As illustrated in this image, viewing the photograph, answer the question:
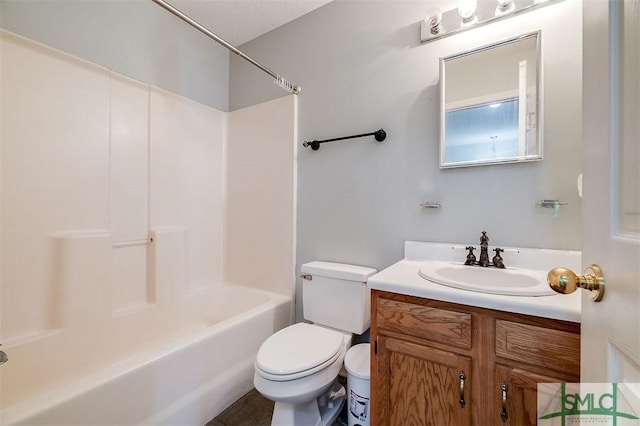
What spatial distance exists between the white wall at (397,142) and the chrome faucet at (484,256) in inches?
2.8

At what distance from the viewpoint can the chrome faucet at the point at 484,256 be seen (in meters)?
1.18

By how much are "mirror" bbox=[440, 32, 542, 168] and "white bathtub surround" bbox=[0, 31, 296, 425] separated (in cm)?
103

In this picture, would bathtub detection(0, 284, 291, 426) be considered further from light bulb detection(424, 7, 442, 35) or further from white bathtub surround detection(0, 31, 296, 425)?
light bulb detection(424, 7, 442, 35)

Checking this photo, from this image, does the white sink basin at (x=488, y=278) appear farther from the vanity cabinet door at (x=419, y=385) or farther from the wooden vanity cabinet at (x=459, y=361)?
the vanity cabinet door at (x=419, y=385)

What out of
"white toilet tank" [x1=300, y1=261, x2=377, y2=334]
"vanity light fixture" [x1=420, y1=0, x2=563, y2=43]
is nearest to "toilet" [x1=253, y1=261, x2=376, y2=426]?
"white toilet tank" [x1=300, y1=261, x2=377, y2=334]

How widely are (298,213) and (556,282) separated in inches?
60.9

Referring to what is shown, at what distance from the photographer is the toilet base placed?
4.03 feet

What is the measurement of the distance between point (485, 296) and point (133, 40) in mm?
2373

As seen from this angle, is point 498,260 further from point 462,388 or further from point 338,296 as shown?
point 338,296

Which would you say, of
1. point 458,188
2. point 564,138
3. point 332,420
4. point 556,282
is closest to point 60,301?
point 332,420

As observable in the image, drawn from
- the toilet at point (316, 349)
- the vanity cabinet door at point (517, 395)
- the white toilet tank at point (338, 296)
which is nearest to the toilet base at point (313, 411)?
the toilet at point (316, 349)

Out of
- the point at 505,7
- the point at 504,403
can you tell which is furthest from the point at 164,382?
the point at 505,7

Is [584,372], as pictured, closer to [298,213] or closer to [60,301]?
[298,213]

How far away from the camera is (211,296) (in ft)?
7.13
